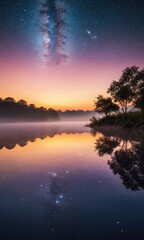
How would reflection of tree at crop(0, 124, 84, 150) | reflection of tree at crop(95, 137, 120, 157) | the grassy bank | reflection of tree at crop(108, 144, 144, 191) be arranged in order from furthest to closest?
the grassy bank
reflection of tree at crop(0, 124, 84, 150)
reflection of tree at crop(95, 137, 120, 157)
reflection of tree at crop(108, 144, 144, 191)

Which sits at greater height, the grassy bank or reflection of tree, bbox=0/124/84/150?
the grassy bank

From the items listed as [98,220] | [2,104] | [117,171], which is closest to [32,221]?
[98,220]

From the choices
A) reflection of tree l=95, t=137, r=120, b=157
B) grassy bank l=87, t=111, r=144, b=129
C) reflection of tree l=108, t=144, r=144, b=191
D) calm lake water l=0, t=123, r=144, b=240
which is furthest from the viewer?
grassy bank l=87, t=111, r=144, b=129

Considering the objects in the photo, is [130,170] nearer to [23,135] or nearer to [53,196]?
[53,196]

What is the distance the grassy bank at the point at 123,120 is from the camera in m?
49.4

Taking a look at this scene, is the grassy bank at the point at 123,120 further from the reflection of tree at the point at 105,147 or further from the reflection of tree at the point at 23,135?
the reflection of tree at the point at 105,147

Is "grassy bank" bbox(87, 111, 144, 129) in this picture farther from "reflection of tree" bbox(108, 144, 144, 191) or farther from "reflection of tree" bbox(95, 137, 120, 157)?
"reflection of tree" bbox(108, 144, 144, 191)

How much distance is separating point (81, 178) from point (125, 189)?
96.1 inches

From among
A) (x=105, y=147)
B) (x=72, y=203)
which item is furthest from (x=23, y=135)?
(x=72, y=203)

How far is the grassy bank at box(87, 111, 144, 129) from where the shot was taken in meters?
49.4

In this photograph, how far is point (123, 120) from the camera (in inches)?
2303

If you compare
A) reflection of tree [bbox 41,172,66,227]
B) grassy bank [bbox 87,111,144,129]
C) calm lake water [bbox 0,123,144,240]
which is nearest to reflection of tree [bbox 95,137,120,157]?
calm lake water [bbox 0,123,144,240]

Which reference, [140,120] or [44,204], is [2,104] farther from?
[44,204]

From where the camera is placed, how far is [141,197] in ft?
24.3
